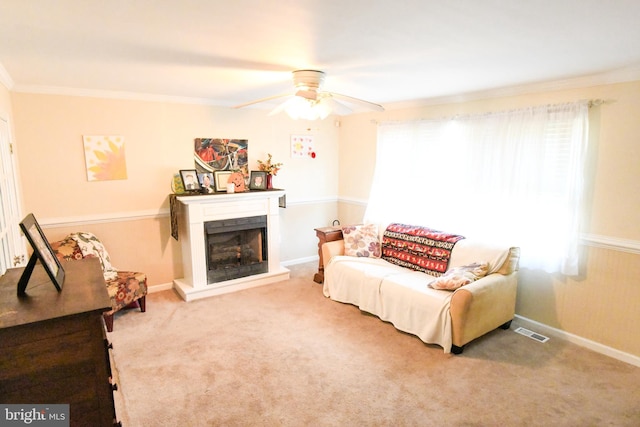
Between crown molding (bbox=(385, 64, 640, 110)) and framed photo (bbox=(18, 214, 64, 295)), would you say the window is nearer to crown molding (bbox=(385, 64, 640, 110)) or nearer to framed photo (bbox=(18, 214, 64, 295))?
framed photo (bbox=(18, 214, 64, 295))

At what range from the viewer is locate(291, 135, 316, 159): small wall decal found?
5117 millimetres

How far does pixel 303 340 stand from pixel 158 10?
2.68 meters

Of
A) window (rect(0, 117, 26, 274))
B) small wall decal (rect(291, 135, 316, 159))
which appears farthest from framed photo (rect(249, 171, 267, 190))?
window (rect(0, 117, 26, 274))

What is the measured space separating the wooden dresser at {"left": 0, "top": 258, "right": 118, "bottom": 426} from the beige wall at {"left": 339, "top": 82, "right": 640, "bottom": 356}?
11.9 ft

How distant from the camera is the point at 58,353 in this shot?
1.31 meters

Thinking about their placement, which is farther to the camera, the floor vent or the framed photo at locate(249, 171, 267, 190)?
the framed photo at locate(249, 171, 267, 190)

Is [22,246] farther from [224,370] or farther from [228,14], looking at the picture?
[228,14]

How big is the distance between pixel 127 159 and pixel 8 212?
149cm

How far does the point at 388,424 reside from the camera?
2162 millimetres

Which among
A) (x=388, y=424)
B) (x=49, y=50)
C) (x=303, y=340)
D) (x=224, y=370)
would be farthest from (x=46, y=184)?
(x=388, y=424)

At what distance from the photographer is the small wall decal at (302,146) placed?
5.12m

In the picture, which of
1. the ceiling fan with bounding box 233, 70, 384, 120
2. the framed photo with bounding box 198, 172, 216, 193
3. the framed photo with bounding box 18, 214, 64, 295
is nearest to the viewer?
the framed photo with bounding box 18, 214, 64, 295

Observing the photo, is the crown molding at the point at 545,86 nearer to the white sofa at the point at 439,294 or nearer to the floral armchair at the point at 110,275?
the white sofa at the point at 439,294

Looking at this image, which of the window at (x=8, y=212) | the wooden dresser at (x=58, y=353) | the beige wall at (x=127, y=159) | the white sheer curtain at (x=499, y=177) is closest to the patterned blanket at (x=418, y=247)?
the white sheer curtain at (x=499, y=177)
